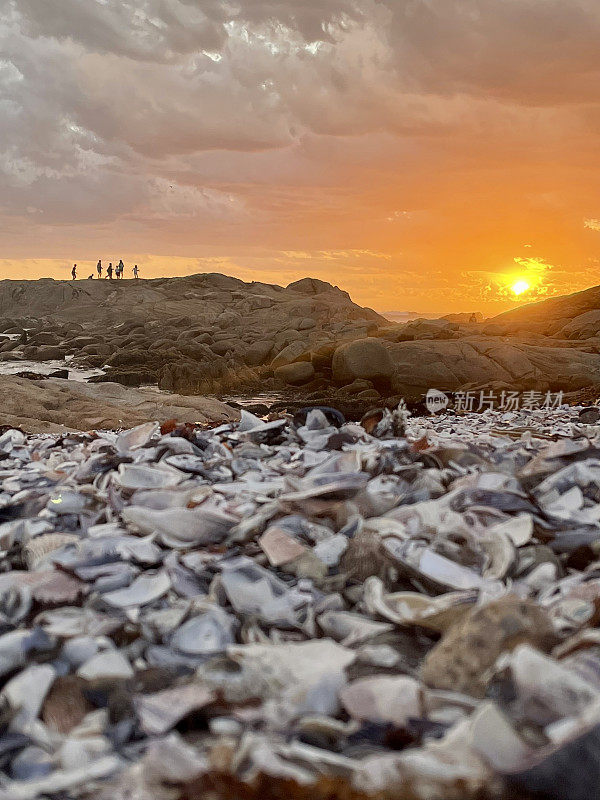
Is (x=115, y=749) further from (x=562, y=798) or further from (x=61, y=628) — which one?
(x=562, y=798)

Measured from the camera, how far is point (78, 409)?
→ 673 inches

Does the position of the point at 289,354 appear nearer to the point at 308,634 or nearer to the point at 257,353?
the point at 257,353

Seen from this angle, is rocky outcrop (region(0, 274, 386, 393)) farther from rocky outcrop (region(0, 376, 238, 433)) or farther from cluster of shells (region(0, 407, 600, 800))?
cluster of shells (region(0, 407, 600, 800))

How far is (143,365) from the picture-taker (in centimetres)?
3431

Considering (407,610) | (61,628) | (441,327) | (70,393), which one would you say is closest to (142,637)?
(61,628)

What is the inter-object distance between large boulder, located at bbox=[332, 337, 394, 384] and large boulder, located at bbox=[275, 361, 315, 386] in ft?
7.29

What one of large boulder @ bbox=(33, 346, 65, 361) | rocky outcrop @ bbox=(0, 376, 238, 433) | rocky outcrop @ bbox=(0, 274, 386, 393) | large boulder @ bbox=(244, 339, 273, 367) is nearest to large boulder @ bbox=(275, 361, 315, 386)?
rocky outcrop @ bbox=(0, 274, 386, 393)

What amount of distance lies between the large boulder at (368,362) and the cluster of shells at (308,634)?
2462 centimetres

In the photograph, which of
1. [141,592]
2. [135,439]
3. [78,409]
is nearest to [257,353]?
[78,409]

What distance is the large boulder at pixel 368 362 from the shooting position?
92.4 ft

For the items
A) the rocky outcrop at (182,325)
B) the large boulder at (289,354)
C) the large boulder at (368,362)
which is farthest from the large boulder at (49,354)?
the large boulder at (368,362)

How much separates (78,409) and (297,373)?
14628 mm

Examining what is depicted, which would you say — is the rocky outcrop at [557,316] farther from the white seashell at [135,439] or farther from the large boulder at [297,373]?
the white seashell at [135,439]

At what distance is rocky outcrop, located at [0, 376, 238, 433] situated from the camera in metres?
15.1
